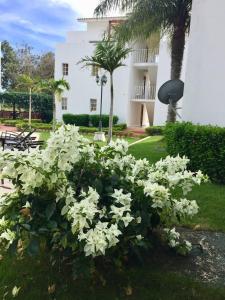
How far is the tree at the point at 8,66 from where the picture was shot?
47.5 metres

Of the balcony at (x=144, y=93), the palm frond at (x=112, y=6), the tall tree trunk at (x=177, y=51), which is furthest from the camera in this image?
the balcony at (x=144, y=93)

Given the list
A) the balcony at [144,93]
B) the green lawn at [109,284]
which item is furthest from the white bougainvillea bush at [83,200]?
the balcony at [144,93]

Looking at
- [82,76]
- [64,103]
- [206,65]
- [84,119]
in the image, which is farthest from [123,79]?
[206,65]

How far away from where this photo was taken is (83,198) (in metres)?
3.11

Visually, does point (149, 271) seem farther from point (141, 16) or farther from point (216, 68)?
point (141, 16)

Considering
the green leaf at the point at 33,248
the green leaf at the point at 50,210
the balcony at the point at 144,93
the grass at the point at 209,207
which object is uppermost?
the balcony at the point at 144,93

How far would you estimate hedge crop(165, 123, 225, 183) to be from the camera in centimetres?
685

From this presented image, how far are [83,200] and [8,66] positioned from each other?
159 ft

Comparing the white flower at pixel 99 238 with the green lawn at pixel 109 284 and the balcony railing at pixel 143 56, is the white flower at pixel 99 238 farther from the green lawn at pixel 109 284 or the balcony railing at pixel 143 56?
the balcony railing at pixel 143 56

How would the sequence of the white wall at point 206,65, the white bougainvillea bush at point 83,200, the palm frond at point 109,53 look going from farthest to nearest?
the palm frond at point 109,53 < the white wall at point 206,65 < the white bougainvillea bush at point 83,200

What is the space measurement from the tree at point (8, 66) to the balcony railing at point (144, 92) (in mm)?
26602

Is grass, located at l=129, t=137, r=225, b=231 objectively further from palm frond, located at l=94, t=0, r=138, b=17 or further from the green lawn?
palm frond, located at l=94, t=0, r=138, b=17

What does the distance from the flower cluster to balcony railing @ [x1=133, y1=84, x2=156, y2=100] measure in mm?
22671

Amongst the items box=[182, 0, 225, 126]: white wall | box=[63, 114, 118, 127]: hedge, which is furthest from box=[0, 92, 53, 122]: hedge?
box=[182, 0, 225, 126]: white wall
